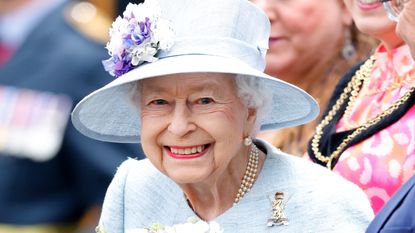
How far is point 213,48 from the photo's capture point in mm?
4102

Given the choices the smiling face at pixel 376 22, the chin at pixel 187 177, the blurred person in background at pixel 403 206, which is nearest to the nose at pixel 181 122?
the chin at pixel 187 177

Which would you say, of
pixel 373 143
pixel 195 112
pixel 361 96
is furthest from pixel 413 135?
pixel 195 112

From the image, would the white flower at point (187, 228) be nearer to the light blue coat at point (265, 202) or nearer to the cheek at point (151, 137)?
Result: the light blue coat at point (265, 202)

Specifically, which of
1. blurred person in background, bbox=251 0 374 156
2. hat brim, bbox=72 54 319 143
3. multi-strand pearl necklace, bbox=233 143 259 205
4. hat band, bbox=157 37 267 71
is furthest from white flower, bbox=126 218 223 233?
blurred person in background, bbox=251 0 374 156

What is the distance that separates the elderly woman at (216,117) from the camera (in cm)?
411

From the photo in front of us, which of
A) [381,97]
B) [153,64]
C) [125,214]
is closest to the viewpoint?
[153,64]

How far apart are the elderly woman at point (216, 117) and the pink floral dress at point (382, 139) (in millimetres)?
302

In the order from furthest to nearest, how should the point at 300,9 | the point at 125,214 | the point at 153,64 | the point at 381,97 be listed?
the point at 300,9
the point at 381,97
the point at 125,214
the point at 153,64

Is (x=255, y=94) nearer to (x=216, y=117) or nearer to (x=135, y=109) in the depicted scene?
(x=216, y=117)

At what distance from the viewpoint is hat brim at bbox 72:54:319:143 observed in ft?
13.3

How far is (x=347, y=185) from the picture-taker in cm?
420

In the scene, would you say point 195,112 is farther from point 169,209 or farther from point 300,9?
point 300,9

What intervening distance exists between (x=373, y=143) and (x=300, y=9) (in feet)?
4.93

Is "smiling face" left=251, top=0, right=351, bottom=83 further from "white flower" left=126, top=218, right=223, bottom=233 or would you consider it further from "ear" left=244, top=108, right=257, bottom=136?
"white flower" left=126, top=218, right=223, bottom=233
